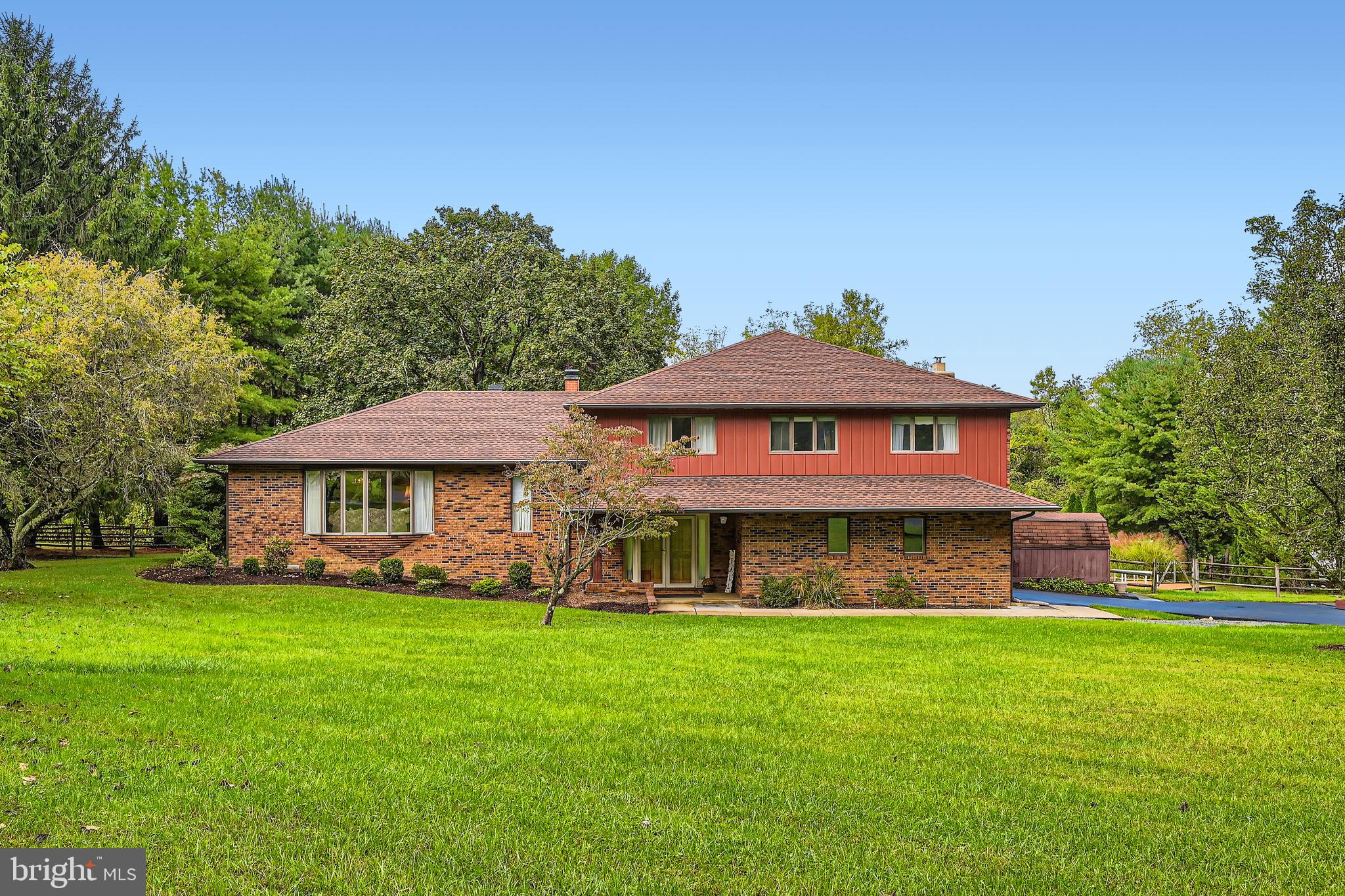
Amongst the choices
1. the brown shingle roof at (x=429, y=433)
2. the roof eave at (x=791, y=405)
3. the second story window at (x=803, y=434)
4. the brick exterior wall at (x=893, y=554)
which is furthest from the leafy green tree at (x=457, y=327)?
the brick exterior wall at (x=893, y=554)

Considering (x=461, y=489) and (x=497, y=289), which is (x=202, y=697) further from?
(x=497, y=289)

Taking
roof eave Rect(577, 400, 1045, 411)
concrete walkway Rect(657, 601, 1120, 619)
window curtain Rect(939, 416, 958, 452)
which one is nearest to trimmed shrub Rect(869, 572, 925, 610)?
concrete walkway Rect(657, 601, 1120, 619)

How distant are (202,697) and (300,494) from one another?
643 inches

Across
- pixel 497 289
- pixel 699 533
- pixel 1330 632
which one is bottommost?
pixel 1330 632

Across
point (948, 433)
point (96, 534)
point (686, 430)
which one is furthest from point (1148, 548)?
point (96, 534)

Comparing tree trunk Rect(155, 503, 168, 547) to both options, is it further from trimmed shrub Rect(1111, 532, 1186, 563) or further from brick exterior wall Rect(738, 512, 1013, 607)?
trimmed shrub Rect(1111, 532, 1186, 563)

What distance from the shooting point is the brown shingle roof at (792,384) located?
80.0 feet

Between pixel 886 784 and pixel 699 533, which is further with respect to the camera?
pixel 699 533

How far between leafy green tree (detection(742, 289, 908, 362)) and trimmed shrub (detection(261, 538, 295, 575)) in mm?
33206

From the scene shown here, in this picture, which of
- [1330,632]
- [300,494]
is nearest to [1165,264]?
[1330,632]

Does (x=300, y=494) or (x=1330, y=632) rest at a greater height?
(x=300, y=494)

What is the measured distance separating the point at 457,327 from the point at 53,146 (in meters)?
15.8

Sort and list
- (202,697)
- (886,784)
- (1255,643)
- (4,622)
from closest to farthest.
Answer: (886,784), (202,697), (4,622), (1255,643)

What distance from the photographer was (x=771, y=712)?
9.41 m
